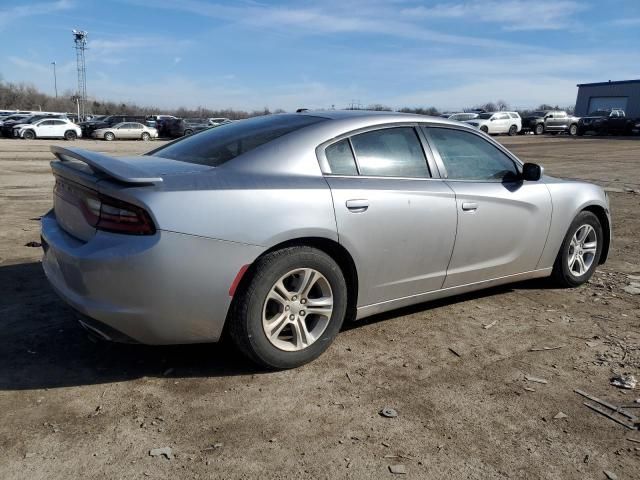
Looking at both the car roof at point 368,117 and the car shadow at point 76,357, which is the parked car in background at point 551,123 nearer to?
the car roof at point 368,117

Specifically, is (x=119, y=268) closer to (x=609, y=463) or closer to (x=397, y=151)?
(x=397, y=151)

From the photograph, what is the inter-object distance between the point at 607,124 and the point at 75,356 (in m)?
42.5

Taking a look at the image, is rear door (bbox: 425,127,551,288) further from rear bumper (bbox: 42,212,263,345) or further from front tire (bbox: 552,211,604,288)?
rear bumper (bbox: 42,212,263,345)

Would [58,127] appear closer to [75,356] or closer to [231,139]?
[231,139]

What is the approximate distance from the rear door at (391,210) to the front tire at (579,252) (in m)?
1.53

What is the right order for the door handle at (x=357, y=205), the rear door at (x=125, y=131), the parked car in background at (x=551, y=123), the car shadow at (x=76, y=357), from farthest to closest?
the parked car in background at (x=551, y=123) < the rear door at (x=125, y=131) < the door handle at (x=357, y=205) < the car shadow at (x=76, y=357)

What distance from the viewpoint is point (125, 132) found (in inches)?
1544

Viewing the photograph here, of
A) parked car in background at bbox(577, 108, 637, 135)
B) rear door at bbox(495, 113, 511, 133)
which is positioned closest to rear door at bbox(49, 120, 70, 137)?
rear door at bbox(495, 113, 511, 133)

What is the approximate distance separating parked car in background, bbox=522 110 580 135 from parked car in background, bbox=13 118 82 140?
3314cm

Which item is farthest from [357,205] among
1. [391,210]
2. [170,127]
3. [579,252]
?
[170,127]

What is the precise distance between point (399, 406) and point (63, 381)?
1.90 meters

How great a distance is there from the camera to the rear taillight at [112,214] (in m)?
2.83

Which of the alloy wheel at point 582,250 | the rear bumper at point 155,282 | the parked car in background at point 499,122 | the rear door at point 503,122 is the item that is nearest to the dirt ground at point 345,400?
the rear bumper at point 155,282

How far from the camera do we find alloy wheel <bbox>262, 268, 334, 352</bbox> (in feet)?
10.7
